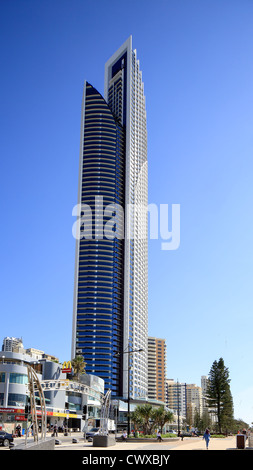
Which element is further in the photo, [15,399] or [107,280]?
[107,280]

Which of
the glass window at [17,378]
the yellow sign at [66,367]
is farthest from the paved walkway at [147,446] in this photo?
the yellow sign at [66,367]

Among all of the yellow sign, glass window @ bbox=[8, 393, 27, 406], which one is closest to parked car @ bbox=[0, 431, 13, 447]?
glass window @ bbox=[8, 393, 27, 406]

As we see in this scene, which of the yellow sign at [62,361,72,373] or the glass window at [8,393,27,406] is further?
the yellow sign at [62,361,72,373]

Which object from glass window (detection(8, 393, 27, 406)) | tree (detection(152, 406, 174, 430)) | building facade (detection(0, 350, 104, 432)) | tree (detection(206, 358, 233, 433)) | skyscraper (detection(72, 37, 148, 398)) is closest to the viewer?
tree (detection(152, 406, 174, 430))

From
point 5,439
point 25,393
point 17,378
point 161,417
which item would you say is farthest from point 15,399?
point 5,439

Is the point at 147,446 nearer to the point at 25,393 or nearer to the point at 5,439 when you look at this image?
the point at 5,439

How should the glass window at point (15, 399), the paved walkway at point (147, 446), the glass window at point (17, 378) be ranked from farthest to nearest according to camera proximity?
the glass window at point (17, 378) < the glass window at point (15, 399) < the paved walkway at point (147, 446)

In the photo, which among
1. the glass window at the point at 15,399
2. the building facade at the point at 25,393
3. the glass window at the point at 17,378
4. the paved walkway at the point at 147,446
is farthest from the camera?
the glass window at the point at 17,378

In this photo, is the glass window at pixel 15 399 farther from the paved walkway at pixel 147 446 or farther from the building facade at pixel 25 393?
the paved walkway at pixel 147 446

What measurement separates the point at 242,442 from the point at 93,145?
585 ft

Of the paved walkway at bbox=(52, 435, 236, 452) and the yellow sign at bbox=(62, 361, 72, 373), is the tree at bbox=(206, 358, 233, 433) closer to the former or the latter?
the yellow sign at bbox=(62, 361, 72, 373)

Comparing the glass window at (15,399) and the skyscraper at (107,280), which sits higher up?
the skyscraper at (107,280)

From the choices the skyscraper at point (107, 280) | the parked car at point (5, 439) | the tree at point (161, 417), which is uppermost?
the skyscraper at point (107, 280)
